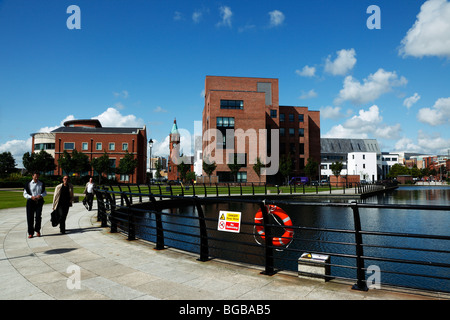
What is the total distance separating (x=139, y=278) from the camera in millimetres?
5035

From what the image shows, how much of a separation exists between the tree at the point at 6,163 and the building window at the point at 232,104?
162 feet

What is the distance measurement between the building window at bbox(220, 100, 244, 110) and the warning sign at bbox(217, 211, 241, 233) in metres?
57.8

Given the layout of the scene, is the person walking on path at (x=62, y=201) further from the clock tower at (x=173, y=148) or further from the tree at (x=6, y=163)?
the clock tower at (x=173, y=148)

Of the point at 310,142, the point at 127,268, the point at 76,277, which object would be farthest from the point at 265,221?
the point at 310,142

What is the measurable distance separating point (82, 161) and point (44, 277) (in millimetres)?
61679

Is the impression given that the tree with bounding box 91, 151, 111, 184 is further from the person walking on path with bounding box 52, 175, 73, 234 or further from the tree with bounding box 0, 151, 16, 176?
the person walking on path with bounding box 52, 175, 73, 234

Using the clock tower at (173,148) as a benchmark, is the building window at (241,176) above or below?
below

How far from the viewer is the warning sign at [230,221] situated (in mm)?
5427

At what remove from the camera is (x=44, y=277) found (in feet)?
16.9

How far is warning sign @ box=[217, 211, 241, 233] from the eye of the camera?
5.43 m

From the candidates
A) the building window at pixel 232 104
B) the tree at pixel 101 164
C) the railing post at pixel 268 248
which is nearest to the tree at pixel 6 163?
the tree at pixel 101 164

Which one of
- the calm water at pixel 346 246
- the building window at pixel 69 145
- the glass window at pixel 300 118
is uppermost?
the glass window at pixel 300 118

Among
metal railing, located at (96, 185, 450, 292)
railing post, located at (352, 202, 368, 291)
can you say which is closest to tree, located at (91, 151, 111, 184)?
metal railing, located at (96, 185, 450, 292)
